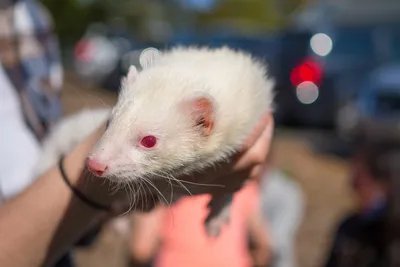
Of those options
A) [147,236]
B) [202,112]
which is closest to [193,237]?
[147,236]

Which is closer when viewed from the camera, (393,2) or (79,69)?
(79,69)

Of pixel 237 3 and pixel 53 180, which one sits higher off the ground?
pixel 53 180

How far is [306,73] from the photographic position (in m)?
9.48

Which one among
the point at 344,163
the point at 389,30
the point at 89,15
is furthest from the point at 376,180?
Answer: the point at 89,15

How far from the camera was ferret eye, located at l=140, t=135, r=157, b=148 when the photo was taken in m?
1.21

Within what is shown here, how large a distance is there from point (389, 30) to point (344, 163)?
306cm

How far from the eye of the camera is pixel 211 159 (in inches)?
50.5

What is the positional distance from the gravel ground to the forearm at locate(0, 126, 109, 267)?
9.48 ft

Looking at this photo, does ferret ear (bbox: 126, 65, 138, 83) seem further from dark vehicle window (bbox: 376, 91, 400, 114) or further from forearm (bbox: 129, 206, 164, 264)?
dark vehicle window (bbox: 376, 91, 400, 114)

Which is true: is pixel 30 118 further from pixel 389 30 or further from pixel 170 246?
pixel 389 30

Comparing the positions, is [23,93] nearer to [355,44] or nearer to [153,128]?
[153,128]

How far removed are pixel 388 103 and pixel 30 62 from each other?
6.23 metres

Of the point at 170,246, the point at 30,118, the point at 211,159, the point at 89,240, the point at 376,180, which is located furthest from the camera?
the point at 376,180

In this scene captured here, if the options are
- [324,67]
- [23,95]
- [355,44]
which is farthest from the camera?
[355,44]
